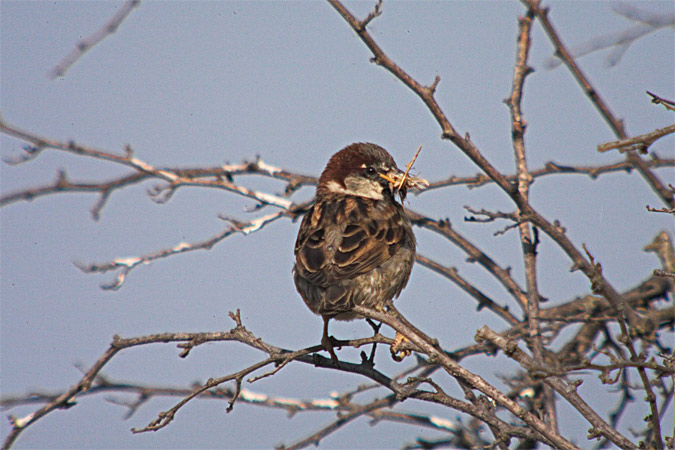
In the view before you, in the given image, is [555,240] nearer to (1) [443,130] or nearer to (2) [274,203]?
(1) [443,130]

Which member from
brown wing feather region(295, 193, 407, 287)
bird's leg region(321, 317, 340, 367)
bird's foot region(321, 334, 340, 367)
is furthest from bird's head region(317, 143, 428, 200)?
bird's foot region(321, 334, 340, 367)

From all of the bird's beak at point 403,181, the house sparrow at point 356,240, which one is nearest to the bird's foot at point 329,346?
the house sparrow at point 356,240

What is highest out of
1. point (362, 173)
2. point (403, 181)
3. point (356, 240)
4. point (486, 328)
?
point (362, 173)

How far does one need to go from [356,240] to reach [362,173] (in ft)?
3.60

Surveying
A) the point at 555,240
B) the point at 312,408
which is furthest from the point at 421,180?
the point at 312,408

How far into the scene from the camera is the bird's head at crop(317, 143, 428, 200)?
19.1 feet

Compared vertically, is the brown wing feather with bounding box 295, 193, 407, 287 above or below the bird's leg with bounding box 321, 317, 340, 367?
above

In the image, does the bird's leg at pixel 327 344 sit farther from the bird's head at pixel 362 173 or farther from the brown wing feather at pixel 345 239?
the bird's head at pixel 362 173

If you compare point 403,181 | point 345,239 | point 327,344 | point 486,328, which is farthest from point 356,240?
point 486,328

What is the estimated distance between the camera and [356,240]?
16.5ft

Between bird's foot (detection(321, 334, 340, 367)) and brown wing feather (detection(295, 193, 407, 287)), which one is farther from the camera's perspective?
brown wing feather (detection(295, 193, 407, 287))

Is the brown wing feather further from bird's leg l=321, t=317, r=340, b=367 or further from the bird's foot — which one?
the bird's foot

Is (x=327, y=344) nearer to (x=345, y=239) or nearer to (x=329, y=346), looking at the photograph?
Result: (x=329, y=346)

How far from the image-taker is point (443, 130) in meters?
3.76
